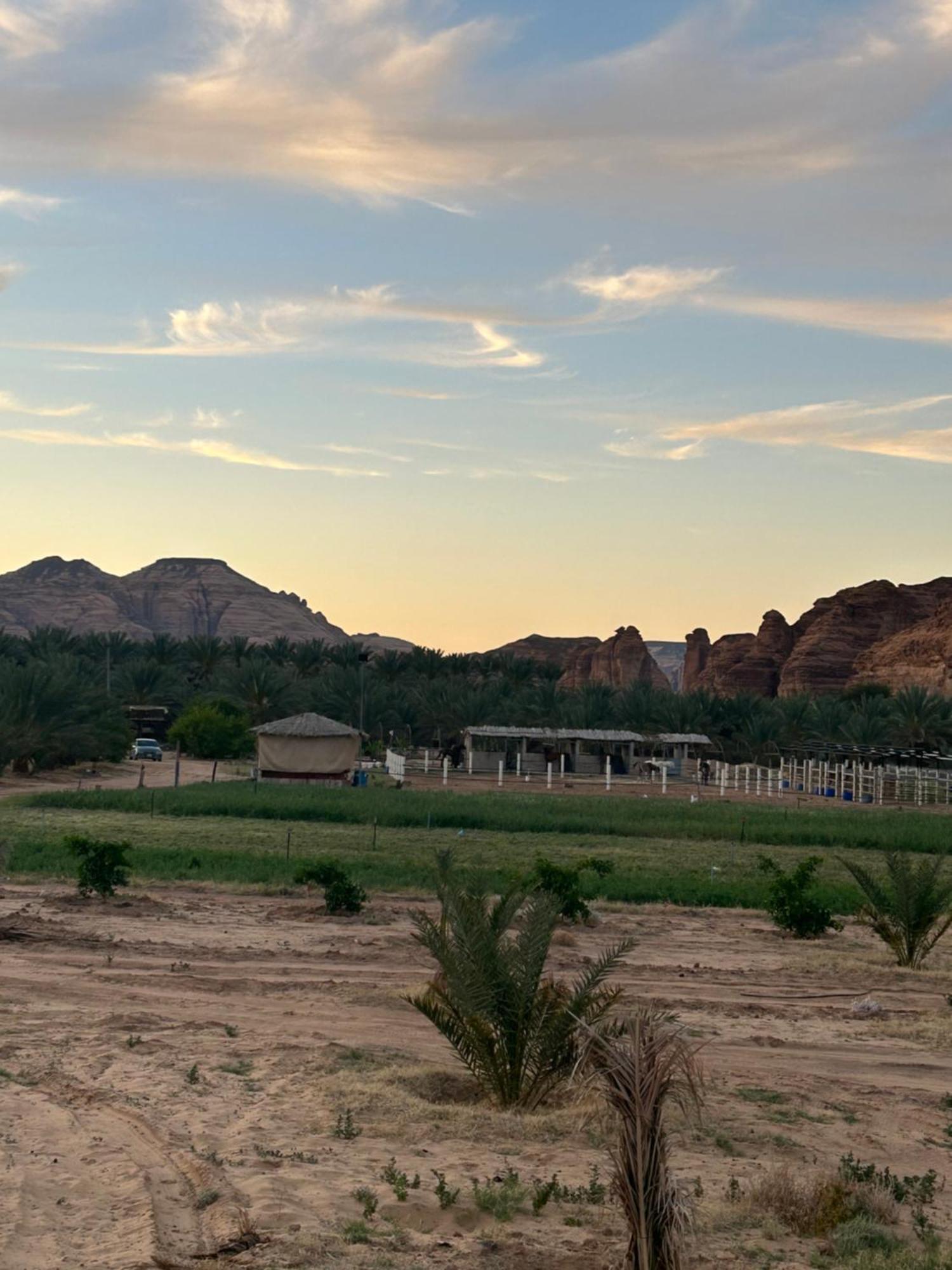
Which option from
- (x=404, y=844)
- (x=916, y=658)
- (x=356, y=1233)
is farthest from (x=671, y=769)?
(x=356, y=1233)

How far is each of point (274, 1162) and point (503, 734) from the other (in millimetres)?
59251

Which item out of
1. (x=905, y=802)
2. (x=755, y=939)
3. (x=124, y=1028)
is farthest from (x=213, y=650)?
(x=124, y=1028)

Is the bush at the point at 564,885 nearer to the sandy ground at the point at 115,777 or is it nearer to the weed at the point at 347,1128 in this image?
the weed at the point at 347,1128

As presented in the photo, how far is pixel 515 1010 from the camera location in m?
9.83

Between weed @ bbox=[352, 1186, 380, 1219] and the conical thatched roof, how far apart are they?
4411 cm

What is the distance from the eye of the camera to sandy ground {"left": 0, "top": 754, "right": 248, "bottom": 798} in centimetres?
4988

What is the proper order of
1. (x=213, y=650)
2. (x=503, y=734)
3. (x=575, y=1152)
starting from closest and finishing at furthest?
1. (x=575, y=1152)
2. (x=503, y=734)
3. (x=213, y=650)

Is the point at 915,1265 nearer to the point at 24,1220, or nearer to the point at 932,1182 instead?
the point at 932,1182

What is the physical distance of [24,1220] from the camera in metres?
6.96

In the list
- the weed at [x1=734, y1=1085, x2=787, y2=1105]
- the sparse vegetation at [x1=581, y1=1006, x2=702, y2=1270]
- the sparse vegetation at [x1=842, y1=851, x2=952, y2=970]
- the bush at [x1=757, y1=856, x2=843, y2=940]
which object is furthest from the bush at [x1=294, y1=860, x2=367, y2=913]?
the sparse vegetation at [x1=581, y1=1006, x2=702, y2=1270]

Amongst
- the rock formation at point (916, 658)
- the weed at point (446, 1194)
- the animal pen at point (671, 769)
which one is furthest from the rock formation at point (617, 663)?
the weed at point (446, 1194)

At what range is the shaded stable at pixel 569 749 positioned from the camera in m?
67.7

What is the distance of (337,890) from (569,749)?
184 feet

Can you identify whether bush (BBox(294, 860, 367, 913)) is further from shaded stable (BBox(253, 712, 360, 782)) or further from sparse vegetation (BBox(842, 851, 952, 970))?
shaded stable (BBox(253, 712, 360, 782))
